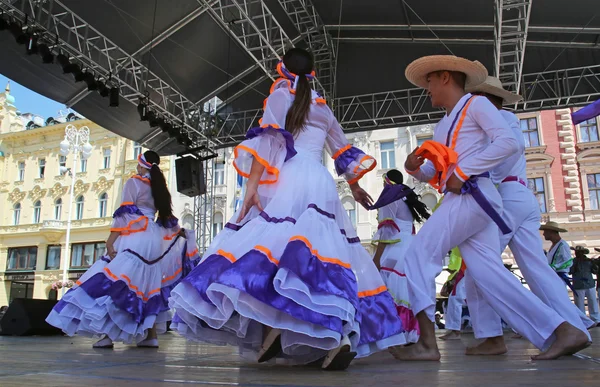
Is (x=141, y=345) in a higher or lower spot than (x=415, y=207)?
lower

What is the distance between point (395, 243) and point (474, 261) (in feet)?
8.50

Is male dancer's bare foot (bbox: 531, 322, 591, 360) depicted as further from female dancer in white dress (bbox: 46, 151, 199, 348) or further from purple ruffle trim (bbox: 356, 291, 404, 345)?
female dancer in white dress (bbox: 46, 151, 199, 348)

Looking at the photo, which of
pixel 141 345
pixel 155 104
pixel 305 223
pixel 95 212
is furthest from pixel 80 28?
pixel 95 212

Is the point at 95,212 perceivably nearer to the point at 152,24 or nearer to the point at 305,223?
the point at 152,24

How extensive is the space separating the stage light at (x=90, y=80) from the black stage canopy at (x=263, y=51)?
0.24 m

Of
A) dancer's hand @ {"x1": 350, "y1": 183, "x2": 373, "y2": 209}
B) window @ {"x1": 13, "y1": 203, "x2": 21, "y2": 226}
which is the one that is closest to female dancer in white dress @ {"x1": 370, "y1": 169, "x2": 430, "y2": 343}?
dancer's hand @ {"x1": 350, "y1": 183, "x2": 373, "y2": 209}

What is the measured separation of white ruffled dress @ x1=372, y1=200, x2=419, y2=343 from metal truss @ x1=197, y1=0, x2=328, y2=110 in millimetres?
4904

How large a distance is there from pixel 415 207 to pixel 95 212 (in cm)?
2866

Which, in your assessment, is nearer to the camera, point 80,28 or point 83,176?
point 80,28

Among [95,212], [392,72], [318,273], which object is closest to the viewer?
[318,273]

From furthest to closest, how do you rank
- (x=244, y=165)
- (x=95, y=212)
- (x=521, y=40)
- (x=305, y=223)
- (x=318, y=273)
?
(x=95, y=212)
(x=521, y=40)
(x=244, y=165)
(x=305, y=223)
(x=318, y=273)

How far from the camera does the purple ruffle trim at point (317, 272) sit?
Answer: 2287mm

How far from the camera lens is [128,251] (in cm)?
469

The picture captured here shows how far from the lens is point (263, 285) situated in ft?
7.43
